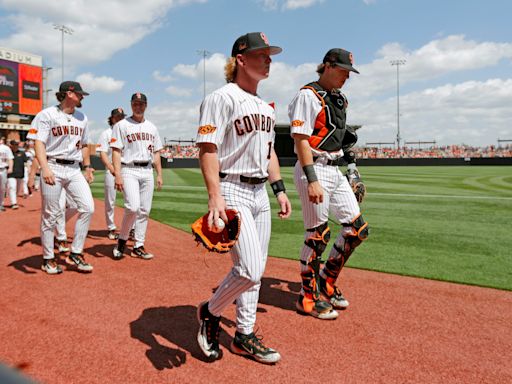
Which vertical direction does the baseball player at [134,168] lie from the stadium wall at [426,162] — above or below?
below

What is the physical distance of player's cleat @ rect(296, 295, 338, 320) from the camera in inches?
142

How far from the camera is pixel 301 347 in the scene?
306 centimetres

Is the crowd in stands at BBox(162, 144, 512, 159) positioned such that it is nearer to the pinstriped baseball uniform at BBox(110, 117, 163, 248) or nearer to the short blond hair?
the pinstriped baseball uniform at BBox(110, 117, 163, 248)

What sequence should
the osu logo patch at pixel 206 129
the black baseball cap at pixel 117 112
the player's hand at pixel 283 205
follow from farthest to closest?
the black baseball cap at pixel 117 112, the player's hand at pixel 283 205, the osu logo patch at pixel 206 129

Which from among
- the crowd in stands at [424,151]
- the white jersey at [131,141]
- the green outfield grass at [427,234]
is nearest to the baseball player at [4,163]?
the green outfield grass at [427,234]

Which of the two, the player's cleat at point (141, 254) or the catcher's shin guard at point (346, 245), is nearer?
the catcher's shin guard at point (346, 245)

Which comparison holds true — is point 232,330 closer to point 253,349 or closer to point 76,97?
point 253,349

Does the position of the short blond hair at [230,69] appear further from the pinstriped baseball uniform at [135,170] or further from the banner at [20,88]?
the banner at [20,88]

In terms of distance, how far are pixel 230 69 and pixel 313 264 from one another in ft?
6.42

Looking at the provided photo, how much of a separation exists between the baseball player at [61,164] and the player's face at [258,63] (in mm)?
3091

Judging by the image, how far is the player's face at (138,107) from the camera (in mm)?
5849

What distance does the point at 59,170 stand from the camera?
495 cm

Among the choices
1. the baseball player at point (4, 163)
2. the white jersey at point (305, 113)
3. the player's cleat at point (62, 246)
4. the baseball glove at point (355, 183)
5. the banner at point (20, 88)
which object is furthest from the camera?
the banner at point (20, 88)

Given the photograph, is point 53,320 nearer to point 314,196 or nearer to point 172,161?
point 314,196
